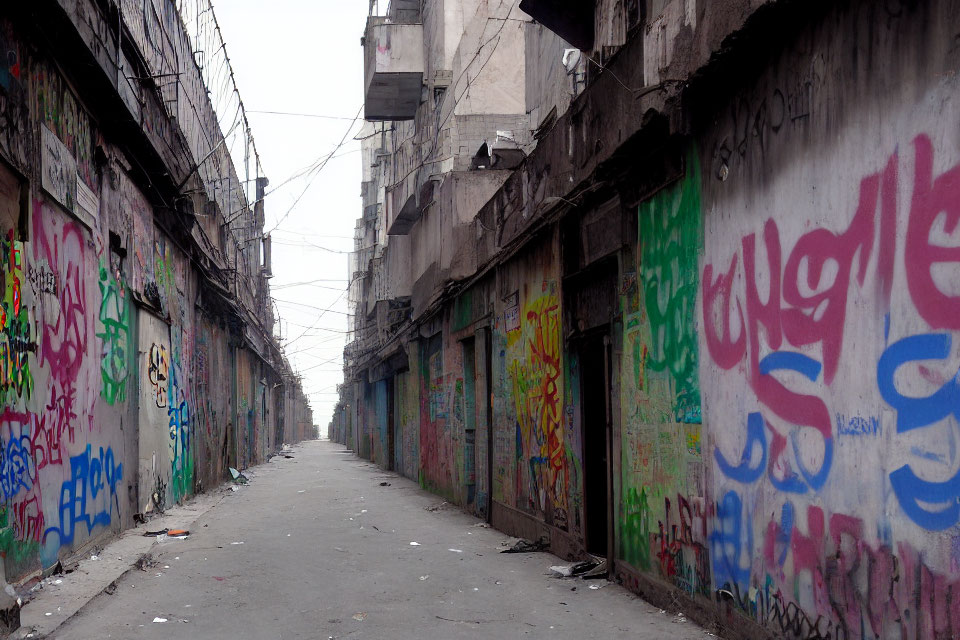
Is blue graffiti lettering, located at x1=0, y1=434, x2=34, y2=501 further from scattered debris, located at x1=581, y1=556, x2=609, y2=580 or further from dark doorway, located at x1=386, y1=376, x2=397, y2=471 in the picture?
dark doorway, located at x1=386, y1=376, x2=397, y2=471

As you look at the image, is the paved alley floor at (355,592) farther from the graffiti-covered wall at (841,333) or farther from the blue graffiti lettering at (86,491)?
the graffiti-covered wall at (841,333)

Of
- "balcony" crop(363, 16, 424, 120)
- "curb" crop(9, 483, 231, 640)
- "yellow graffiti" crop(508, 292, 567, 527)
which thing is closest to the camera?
"curb" crop(9, 483, 231, 640)

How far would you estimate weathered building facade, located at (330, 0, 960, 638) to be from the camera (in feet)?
12.2

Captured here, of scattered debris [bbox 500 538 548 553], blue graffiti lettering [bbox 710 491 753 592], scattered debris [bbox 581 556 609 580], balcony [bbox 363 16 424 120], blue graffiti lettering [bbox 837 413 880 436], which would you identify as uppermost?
balcony [bbox 363 16 424 120]

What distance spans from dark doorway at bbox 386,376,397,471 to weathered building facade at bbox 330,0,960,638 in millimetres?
16732

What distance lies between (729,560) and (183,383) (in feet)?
39.7

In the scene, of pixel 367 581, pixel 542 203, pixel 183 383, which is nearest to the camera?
pixel 367 581

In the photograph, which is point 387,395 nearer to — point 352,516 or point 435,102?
point 435,102

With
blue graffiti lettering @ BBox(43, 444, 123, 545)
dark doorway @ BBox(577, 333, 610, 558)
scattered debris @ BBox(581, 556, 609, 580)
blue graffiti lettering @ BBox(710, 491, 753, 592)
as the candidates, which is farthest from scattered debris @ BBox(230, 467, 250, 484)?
blue graffiti lettering @ BBox(710, 491, 753, 592)

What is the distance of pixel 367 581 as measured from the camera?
7.59 meters

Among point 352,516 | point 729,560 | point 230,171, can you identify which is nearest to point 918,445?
point 729,560

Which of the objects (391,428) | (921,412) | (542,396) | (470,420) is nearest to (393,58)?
(391,428)

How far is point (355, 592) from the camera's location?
23.2 ft

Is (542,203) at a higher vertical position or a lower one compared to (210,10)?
lower
